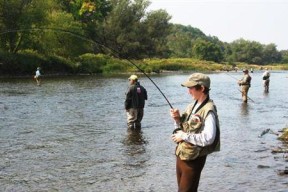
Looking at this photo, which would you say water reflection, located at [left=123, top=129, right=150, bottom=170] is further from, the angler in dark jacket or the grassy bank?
the grassy bank

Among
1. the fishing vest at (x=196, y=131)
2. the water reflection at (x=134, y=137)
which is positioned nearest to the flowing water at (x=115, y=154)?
the water reflection at (x=134, y=137)

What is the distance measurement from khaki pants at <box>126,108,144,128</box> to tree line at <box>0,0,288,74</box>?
→ 76.5 inches

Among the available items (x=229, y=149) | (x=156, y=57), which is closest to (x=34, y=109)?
(x=229, y=149)

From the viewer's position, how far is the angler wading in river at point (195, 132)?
4.77 metres

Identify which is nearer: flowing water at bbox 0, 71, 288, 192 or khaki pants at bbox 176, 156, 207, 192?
khaki pants at bbox 176, 156, 207, 192

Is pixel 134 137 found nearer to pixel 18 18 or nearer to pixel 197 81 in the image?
pixel 197 81

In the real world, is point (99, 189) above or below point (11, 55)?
below

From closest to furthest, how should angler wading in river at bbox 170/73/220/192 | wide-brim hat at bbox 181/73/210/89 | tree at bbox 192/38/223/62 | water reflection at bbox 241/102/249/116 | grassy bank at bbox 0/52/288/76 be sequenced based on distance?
angler wading in river at bbox 170/73/220/192 → wide-brim hat at bbox 181/73/210/89 → water reflection at bbox 241/102/249/116 → grassy bank at bbox 0/52/288/76 → tree at bbox 192/38/223/62

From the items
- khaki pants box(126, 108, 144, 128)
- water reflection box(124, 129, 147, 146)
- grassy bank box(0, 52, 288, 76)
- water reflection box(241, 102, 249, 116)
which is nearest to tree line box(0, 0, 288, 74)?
grassy bank box(0, 52, 288, 76)

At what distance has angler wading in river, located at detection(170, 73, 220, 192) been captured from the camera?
15.6ft

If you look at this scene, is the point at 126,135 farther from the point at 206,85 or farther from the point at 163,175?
the point at 206,85

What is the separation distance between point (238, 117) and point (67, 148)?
9098mm

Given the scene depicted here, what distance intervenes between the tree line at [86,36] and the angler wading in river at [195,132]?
27.4ft

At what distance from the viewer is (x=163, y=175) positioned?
8.67 meters
